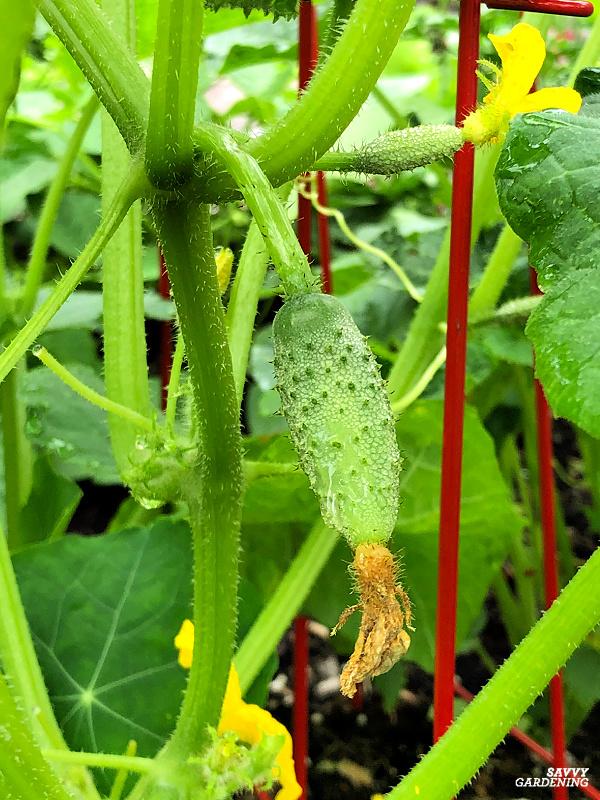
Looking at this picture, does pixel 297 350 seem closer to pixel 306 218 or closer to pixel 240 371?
pixel 240 371

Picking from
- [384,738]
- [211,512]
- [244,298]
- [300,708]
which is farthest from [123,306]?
[384,738]

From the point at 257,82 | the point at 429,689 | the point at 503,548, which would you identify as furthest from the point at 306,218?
A: the point at 257,82

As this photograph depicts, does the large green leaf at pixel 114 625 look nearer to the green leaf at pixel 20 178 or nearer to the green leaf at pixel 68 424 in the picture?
the green leaf at pixel 68 424

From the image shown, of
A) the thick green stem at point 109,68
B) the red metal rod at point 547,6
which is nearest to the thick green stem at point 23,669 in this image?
the thick green stem at point 109,68

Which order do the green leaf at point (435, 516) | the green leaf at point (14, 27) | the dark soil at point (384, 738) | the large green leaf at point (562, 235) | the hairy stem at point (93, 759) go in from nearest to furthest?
the green leaf at point (14, 27) → the large green leaf at point (562, 235) → the hairy stem at point (93, 759) → the green leaf at point (435, 516) → the dark soil at point (384, 738)

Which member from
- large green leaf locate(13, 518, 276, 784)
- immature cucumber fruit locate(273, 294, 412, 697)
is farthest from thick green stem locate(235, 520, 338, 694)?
immature cucumber fruit locate(273, 294, 412, 697)

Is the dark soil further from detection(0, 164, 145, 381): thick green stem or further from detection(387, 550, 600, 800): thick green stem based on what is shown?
detection(0, 164, 145, 381): thick green stem
